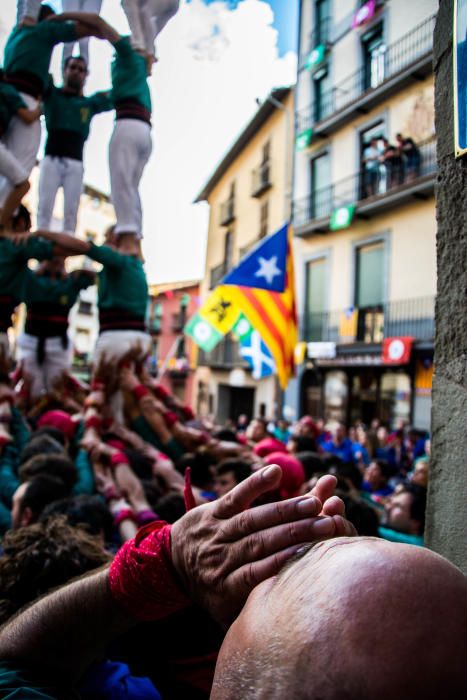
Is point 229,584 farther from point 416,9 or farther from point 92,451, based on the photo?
point 92,451

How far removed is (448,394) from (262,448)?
304cm

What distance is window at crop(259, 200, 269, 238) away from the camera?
15.9 m

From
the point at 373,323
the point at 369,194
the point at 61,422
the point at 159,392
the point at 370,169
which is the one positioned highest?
the point at 370,169

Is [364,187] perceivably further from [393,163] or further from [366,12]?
[366,12]

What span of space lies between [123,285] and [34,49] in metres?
1.66

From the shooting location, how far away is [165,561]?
0.80m

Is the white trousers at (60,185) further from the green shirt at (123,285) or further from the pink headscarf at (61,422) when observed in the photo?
the pink headscarf at (61,422)

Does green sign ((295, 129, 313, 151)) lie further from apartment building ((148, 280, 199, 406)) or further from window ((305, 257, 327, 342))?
apartment building ((148, 280, 199, 406))

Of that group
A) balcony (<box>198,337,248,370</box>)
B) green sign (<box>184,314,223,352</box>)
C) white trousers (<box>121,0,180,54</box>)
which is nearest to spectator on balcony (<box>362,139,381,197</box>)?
balcony (<box>198,337,248,370</box>)

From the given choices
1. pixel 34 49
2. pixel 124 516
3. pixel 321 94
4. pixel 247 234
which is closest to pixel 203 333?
pixel 34 49

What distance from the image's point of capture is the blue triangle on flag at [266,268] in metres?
5.84

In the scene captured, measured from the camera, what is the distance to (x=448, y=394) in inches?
38.6

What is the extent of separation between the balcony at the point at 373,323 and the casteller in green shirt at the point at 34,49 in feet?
29.5

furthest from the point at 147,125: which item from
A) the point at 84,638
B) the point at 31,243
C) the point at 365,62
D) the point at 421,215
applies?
the point at 421,215
